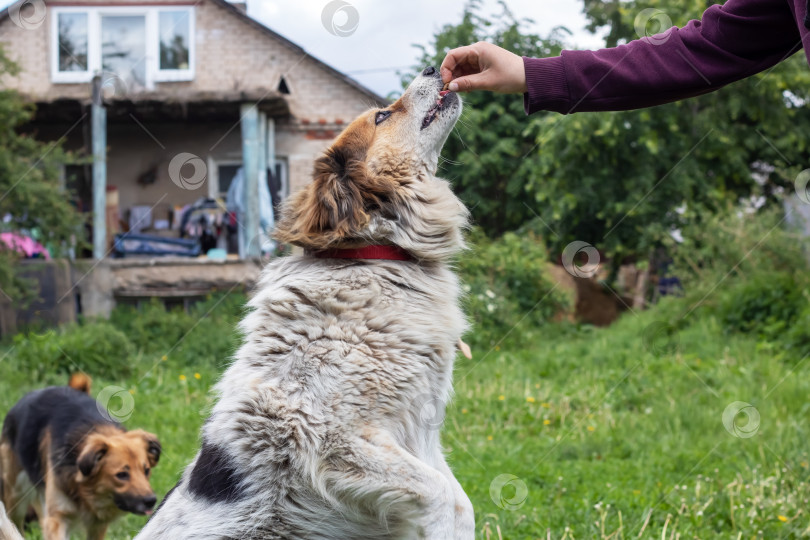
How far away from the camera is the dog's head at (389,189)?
2.85 m

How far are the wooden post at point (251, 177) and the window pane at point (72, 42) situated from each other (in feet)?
12.6

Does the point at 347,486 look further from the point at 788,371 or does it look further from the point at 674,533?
the point at 788,371

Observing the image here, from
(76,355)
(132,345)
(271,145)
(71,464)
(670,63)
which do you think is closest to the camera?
(670,63)

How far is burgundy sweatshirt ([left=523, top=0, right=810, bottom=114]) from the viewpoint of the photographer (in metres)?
2.48

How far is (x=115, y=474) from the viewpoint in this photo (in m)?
4.52

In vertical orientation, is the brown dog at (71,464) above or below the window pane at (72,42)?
below

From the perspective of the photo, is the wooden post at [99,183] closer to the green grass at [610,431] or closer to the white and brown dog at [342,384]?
the green grass at [610,431]

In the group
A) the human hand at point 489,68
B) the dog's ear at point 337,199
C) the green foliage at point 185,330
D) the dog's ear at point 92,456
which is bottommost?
the green foliage at point 185,330

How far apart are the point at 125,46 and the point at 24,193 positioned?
5994 mm

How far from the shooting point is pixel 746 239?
10.8 m

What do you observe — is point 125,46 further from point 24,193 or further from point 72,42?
point 24,193

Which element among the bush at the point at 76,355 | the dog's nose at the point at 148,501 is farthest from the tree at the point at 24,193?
the dog's nose at the point at 148,501

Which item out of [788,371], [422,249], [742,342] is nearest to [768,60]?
[422,249]

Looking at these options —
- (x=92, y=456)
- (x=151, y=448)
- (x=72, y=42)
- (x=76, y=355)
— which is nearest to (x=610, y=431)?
(x=151, y=448)
